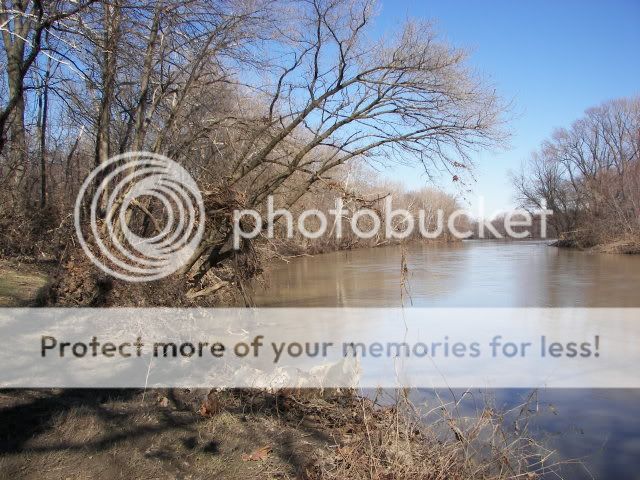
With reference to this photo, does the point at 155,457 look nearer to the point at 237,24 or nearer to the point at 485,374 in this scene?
the point at 485,374

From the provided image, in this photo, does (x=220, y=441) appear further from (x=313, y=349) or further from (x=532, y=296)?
(x=532, y=296)

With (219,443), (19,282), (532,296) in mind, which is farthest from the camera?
(532,296)

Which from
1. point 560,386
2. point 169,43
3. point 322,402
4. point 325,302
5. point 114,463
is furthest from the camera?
point 325,302

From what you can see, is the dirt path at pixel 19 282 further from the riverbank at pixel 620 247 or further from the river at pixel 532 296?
the riverbank at pixel 620 247

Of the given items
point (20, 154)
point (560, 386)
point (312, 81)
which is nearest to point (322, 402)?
point (560, 386)

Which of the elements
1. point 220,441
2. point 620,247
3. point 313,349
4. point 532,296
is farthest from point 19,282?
point 620,247

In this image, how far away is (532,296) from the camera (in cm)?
1319

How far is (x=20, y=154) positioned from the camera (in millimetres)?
13305

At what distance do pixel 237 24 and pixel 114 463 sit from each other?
8346 millimetres

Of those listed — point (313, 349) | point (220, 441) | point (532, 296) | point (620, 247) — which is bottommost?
point (313, 349)

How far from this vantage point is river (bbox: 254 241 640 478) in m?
4.71

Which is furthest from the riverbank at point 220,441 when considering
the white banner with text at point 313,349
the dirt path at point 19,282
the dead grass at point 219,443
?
the dirt path at point 19,282

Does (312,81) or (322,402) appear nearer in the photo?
(322,402)

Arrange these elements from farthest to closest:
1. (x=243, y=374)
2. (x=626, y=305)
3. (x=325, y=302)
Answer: (x=325, y=302), (x=626, y=305), (x=243, y=374)
